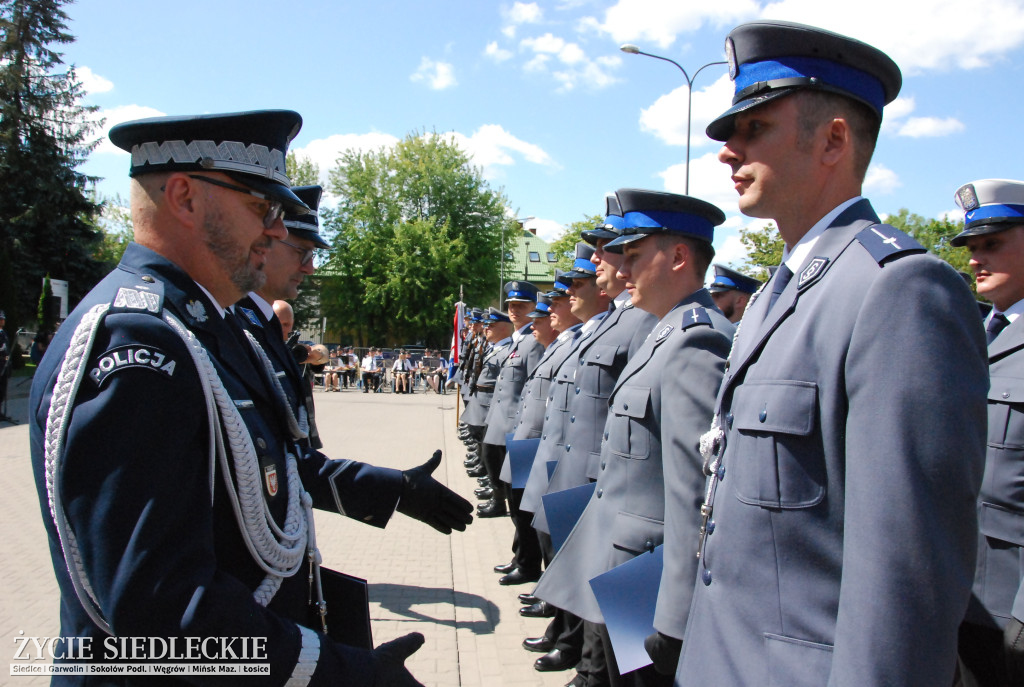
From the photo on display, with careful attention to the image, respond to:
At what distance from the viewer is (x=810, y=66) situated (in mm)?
1692

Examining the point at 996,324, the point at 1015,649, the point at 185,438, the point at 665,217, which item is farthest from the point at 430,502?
the point at 996,324

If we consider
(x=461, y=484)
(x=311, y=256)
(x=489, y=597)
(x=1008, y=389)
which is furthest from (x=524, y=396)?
(x=1008, y=389)

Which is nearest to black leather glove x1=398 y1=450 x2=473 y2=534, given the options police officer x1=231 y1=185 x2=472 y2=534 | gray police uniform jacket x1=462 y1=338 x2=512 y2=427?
police officer x1=231 y1=185 x2=472 y2=534

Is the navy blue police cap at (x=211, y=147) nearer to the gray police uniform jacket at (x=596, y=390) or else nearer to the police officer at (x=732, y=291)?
the gray police uniform jacket at (x=596, y=390)

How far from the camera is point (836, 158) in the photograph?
66.5 inches

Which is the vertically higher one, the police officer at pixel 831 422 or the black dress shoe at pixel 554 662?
the police officer at pixel 831 422

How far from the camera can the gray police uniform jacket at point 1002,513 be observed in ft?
8.52

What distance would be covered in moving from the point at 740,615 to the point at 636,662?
2.85 feet

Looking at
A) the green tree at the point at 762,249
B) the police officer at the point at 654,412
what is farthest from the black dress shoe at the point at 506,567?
the green tree at the point at 762,249

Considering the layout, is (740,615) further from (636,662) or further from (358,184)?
(358,184)

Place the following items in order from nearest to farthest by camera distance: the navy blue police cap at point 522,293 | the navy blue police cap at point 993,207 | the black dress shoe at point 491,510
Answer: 1. the navy blue police cap at point 993,207
2. the black dress shoe at point 491,510
3. the navy blue police cap at point 522,293

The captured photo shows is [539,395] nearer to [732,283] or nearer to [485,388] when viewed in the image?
[732,283]

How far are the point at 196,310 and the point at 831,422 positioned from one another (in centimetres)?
144

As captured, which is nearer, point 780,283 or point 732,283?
point 780,283
